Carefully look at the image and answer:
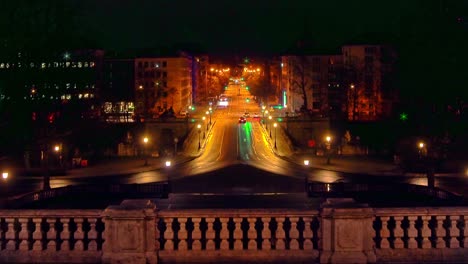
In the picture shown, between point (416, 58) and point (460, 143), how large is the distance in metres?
10.7

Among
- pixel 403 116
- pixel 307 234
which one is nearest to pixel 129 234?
pixel 307 234

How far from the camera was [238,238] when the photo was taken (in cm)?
952

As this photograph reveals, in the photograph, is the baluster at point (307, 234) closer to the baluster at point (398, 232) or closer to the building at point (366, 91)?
the baluster at point (398, 232)

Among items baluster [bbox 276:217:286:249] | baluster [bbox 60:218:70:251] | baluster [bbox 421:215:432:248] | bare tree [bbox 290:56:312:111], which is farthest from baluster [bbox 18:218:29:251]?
bare tree [bbox 290:56:312:111]

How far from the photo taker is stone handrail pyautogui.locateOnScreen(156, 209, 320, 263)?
9461 mm

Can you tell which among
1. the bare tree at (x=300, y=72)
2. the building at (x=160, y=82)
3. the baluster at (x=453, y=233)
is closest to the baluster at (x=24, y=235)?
the baluster at (x=453, y=233)

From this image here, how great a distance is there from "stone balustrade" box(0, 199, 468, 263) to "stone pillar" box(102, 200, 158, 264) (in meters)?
0.01

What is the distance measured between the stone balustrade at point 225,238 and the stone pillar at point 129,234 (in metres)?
0.01

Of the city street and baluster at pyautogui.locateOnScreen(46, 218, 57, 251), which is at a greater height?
baluster at pyautogui.locateOnScreen(46, 218, 57, 251)

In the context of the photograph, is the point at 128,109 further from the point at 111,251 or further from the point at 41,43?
the point at 111,251

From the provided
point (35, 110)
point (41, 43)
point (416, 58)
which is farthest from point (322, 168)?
point (41, 43)

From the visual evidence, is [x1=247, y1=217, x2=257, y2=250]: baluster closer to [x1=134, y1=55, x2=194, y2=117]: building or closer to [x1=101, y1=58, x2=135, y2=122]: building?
[x1=101, y1=58, x2=135, y2=122]: building

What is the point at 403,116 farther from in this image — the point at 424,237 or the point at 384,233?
the point at 384,233

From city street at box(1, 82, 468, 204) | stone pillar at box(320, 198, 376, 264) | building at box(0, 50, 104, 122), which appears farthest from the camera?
city street at box(1, 82, 468, 204)
